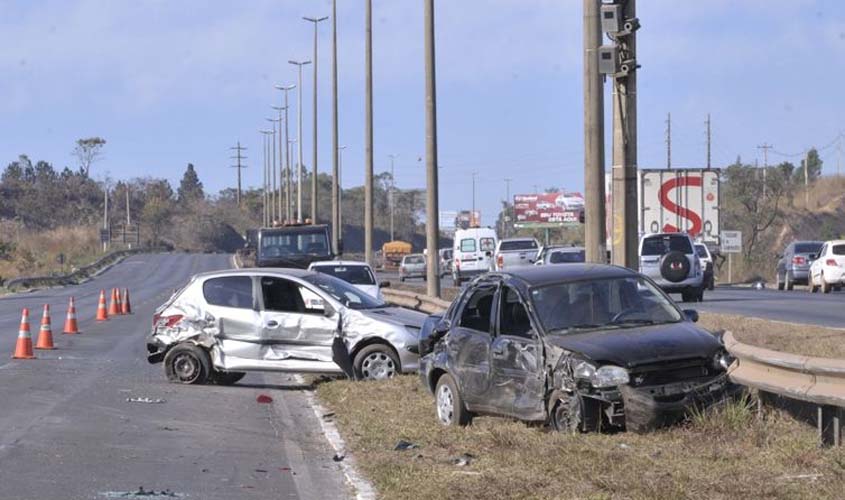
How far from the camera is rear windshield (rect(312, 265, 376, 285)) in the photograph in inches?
1143

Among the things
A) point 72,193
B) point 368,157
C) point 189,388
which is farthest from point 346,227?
point 189,388

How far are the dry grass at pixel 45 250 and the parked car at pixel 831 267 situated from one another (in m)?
51.8

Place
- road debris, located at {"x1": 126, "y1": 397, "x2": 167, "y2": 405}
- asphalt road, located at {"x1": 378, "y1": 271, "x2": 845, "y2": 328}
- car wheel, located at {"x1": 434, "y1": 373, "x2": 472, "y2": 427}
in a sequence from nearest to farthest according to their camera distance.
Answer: car wheel, located at {"x1": 434, "y1": 373, "x2": 472, "y2": 427}, road debris, located at {"x1": 126, "y1": 397, "x2": 167, "y2": 405}, asphalt road, located at {"x1": 378, "y1": 271, "x2": 845, "y2": 328}

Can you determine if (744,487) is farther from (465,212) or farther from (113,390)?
(465,212)

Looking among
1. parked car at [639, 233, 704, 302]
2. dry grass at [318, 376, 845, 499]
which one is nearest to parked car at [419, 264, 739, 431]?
dry grass at [318, 376, 845, 499]

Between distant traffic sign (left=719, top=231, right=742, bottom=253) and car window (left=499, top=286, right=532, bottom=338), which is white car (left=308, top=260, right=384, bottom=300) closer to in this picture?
car window (left=499, top=286, right=532, bottom=338)

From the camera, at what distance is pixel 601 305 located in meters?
11.5

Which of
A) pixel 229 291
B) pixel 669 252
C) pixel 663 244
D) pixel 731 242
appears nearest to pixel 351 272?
pixel 669 252

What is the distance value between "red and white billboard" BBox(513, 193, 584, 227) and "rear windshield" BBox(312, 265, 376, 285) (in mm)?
78792

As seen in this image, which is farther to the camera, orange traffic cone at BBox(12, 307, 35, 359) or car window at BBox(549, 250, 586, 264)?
car window at BBox(549, 250, 586, 264)

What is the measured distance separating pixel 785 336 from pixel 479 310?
20.7 feet

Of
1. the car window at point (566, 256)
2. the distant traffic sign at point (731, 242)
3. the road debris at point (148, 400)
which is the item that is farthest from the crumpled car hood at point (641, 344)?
the distant traffic sign at point (731, 242)

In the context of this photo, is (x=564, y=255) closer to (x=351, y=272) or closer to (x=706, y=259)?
(x=706, y=259)

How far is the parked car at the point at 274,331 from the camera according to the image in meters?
16.2
